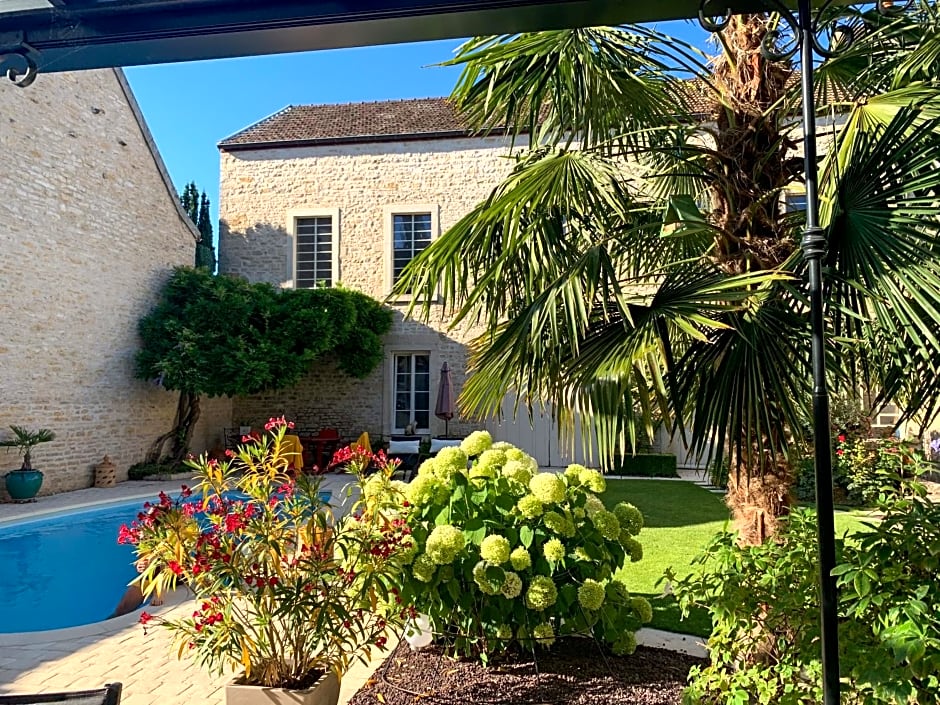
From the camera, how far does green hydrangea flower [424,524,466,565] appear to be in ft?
11.4

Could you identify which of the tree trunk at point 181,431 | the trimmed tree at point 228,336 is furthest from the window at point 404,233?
the tree trunk at point 181,431

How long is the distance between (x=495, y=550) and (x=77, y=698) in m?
1.90

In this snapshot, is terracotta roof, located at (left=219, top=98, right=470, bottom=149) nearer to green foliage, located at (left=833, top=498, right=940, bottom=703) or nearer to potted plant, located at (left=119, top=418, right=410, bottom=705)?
potted plant, located at (left=119, top=418, right=410, bottom=705)

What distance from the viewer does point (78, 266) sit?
461 inches

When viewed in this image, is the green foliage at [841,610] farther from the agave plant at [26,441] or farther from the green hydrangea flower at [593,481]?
the agave plant at [26,441]

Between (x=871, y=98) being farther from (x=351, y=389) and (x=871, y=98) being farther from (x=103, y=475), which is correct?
(x=351, y=389)

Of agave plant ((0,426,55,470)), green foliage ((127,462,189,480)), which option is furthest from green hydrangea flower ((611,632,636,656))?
green foliage ((127,462,189,480))

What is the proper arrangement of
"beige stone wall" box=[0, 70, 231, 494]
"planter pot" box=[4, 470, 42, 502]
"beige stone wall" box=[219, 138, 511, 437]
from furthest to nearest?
→ "beige stone wall" box=[219, 138, 511, 437] → "beige stone wall" box=[0, 70, 231, 494] → "planter pot" box=[4, 470, 42, 502]

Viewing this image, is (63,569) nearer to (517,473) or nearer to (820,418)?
(517,473)

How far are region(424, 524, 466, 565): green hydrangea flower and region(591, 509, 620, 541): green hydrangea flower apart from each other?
0.75 m

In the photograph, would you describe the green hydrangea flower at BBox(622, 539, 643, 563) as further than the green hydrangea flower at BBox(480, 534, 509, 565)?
Yes

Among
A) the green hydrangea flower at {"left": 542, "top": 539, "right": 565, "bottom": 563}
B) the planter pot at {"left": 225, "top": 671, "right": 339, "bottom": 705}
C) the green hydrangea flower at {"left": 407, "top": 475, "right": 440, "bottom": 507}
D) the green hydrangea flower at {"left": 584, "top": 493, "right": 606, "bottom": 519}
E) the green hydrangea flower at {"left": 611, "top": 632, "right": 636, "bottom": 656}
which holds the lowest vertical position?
the green hydrangea flower at {"left": 611, "top": 632, "right": 636, "bottom": 656}

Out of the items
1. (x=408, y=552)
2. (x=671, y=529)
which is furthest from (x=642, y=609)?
(x=671, y=529)

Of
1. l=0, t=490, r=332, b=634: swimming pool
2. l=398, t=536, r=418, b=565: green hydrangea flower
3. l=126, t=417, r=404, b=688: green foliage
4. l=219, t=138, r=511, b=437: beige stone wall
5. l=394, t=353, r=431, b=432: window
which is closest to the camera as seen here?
l=126, t=417, r=404, b=688: green foliage
